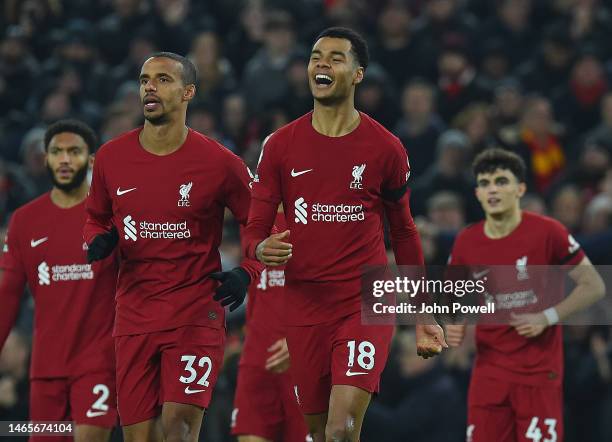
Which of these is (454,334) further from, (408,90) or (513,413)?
(408,90)

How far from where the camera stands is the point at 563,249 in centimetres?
879

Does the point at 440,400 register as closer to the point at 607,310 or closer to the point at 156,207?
the point at 607,310

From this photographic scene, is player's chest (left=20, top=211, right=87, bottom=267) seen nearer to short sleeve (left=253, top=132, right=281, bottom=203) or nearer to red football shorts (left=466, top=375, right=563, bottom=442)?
short sleeve (left=253, top=132, right=281, bottom=203)

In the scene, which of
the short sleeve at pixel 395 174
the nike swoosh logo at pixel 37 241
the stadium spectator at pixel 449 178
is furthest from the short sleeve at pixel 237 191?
the stadium spectator at pixel 449 178

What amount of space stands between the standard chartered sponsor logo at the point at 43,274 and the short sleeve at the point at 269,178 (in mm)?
1834

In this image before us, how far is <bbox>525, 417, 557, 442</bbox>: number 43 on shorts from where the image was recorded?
8492 millimetres

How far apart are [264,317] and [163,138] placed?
197 centimetres

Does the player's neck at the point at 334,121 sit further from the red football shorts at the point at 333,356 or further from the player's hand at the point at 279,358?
the player's hand at the point at 279,358

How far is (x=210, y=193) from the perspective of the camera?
7.30 metres

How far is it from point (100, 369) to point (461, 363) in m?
3.84

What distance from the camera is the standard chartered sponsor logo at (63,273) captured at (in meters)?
8.23

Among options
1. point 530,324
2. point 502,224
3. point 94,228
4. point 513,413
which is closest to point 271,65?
point 502,224

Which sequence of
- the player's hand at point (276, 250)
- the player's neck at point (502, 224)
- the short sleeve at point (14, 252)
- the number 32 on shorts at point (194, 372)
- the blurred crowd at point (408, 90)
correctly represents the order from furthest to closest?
1. the blurred crowd at point (408, 90)
2. the player's neck at point (502, 224)
3. the short sleeve at point (14, 252)
4. the number 32 on shorts at point (194, 372)
5. the player's hand at point (276, 250)

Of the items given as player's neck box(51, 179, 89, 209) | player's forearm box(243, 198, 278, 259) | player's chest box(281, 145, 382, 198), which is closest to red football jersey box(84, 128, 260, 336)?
player's forearm box(243, 198, 278, 259)
